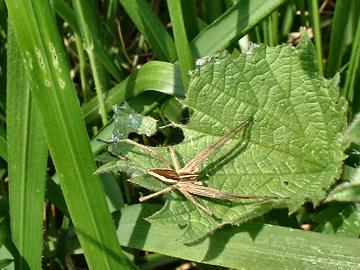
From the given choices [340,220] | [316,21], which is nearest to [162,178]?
[340,220]

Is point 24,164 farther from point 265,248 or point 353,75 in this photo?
point 353,75

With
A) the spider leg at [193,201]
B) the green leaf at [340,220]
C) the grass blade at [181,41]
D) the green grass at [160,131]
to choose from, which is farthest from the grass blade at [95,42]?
the green leaf at [340,220]

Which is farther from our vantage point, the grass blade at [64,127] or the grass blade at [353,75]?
the grass blade at [353,75]

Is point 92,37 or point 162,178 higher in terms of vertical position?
point 92,37

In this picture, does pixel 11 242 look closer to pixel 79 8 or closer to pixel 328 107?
pixel 79 8

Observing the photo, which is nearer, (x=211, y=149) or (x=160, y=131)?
(x=211, y=149)

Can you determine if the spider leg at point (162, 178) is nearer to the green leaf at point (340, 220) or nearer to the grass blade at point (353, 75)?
the green leaf at point (340, 220)

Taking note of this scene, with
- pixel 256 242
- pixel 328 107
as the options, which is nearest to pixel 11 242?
pixel 256 242
